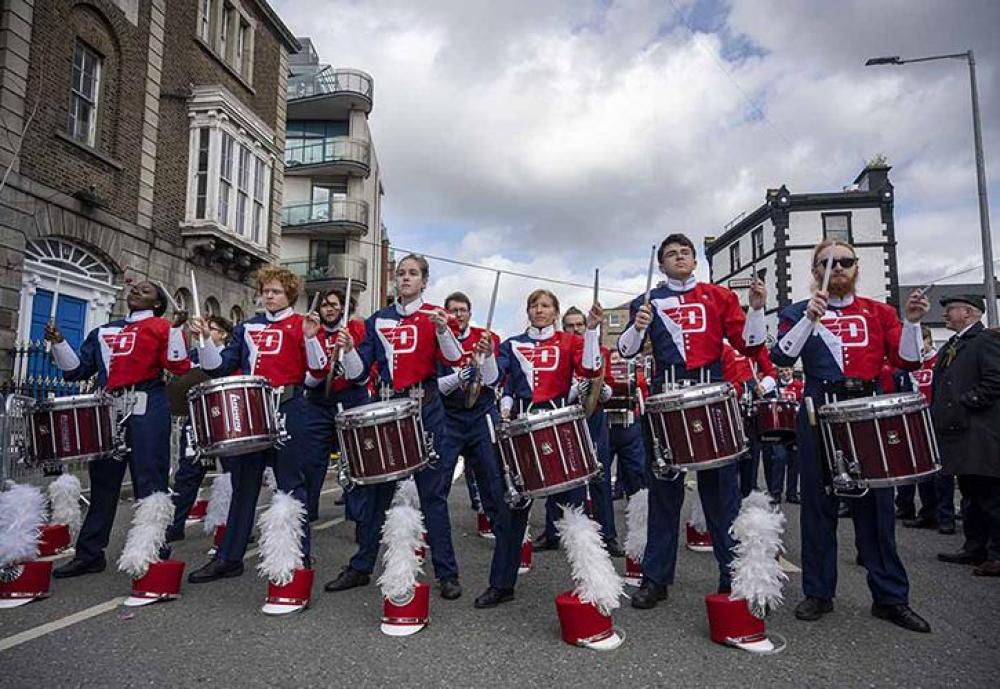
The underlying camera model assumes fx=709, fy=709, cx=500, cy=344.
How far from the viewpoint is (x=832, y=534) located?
4.06m

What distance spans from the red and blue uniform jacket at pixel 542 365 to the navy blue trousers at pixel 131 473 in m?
2.61

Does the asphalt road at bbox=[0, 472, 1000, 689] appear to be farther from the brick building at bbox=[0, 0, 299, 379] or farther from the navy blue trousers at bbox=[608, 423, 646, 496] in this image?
the brick building at bbox=[0, 0, 299, 379]

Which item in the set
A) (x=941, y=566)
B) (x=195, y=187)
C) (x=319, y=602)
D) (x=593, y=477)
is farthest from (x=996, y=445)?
(x=195, y=187)

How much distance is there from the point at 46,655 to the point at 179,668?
72 cm

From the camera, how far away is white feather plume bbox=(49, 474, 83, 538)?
18.5ft

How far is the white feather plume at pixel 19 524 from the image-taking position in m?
4.30

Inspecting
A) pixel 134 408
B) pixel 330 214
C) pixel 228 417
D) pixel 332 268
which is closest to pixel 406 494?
pixel 228 417

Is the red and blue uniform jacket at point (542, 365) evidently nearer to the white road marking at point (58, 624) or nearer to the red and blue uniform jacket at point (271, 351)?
the red and blue uniform jacket at point (271, 351)

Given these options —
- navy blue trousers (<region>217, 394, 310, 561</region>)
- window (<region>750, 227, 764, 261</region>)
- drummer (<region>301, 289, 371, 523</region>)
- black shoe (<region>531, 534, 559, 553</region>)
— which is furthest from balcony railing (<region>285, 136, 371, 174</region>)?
navy blue trousers (<region>217, 394, 310, 561</region>)

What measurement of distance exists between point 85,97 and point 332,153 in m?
18.3

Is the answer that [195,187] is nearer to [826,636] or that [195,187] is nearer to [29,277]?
[29,277]

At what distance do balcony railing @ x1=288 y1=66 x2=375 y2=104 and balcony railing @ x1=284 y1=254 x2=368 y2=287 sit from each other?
7221 millimetres

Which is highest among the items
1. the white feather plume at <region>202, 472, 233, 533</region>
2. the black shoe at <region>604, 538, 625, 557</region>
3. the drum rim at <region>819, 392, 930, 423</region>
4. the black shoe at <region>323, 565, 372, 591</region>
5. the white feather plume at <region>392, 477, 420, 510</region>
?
the drum rim at <region>819, 392, 930, 423</region>

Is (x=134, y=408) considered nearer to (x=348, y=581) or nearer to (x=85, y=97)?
(x=348, y=581)
